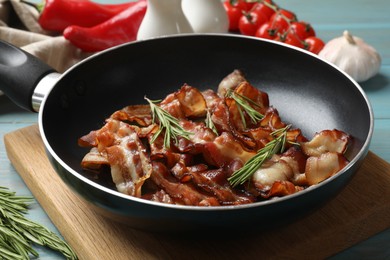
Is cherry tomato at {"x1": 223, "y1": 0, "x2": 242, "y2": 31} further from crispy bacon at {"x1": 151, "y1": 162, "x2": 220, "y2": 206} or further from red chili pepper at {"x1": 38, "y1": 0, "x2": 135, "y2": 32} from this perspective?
crispy bacon at {"x1": 151, "y1": 162, "x2": 220, "y2": 206}

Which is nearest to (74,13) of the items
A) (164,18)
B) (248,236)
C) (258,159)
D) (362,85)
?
(164,18)

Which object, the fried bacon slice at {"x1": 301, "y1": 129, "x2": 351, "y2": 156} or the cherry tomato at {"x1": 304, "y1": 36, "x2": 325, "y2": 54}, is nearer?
the fried bacon slice at {"x1": 301, "y1": 129, "x2": 351, "y2": 156}

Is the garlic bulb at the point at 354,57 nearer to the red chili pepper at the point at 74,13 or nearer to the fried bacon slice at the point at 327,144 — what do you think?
the fried bacon slice at the point at 327,144

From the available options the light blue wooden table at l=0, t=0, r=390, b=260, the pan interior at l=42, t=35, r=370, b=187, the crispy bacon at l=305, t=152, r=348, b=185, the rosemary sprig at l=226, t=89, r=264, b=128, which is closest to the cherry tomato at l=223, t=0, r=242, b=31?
the light blue wooden table at l=0, t=0, r=390, b=260

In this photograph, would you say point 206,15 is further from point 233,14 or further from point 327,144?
point 327,144

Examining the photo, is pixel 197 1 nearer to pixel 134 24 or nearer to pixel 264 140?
pixel 134 24
